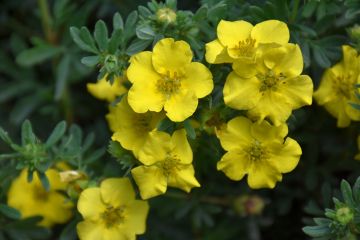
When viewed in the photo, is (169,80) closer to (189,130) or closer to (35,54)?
(189,130)

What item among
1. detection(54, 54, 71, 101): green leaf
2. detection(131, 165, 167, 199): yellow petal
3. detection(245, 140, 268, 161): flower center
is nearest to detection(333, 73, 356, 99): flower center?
detection(245, 140, 268, 161): flower center

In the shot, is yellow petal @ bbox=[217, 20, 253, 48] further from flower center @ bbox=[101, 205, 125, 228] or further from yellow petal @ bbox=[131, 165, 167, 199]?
flower center @ bbox=[101, 205, 125, 228]

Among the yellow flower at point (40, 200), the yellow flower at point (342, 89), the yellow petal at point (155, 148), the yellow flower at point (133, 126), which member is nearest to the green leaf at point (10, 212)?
the yellow flower at point (40, 200)

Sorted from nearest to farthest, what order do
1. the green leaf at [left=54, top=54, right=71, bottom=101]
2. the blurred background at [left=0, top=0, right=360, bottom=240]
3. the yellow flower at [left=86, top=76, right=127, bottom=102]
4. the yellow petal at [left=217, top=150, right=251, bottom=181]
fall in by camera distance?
the yellow petal at [left=217, top=150, right=251, bottom=181]
the blurred background at [left=0, top=0, right=360, bottom=240]
the yellow flower at [left=86, top=76, right=127, bottom=102]
the green leaf at [left=54, top=54, right=71, bottom=101]

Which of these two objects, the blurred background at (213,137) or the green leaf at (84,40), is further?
the blurred background at (213,137)

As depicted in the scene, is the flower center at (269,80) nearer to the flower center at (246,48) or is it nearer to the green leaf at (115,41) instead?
the flower center at (246,48)
